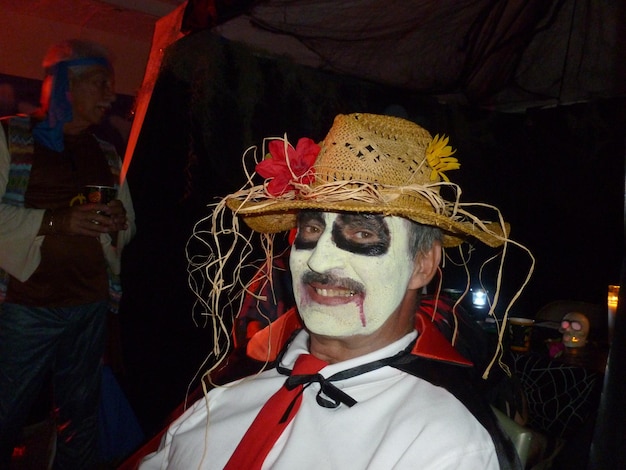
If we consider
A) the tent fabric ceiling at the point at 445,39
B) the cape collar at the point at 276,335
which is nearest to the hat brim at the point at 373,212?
the cape collar at the point at 276,335

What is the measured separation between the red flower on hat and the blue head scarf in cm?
156

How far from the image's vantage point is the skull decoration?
244 centimetres

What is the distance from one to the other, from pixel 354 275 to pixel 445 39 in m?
2.20

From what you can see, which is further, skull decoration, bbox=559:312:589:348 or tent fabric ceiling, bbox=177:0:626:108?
tent fabric ceiling, bbox=177:0:626:108

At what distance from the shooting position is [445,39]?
304cm

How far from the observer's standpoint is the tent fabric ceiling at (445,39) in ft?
8.46

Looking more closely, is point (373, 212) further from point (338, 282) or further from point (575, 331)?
point (575, 331)

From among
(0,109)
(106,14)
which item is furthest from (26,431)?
(106,14)

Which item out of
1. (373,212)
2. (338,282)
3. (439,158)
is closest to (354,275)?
(338,282)

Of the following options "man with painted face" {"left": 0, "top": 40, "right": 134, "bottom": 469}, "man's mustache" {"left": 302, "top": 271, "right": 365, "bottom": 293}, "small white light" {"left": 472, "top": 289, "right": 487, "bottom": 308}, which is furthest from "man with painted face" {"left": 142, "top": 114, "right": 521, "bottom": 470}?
"small white light" {"left": 472, "top": 289, "right": 487, "bottom": 308}

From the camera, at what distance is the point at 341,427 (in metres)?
1.31

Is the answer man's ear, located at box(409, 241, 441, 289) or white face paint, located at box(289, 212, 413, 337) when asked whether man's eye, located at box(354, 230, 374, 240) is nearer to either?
white face paint, located at box(289, 212, 413, 337)

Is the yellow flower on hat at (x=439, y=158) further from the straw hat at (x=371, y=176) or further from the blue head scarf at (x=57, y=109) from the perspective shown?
the blue head scarf at (x=57, y=109)

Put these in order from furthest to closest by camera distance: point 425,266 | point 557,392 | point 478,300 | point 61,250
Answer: point 478,300, point 61,250, point 557,392, point 425,266
